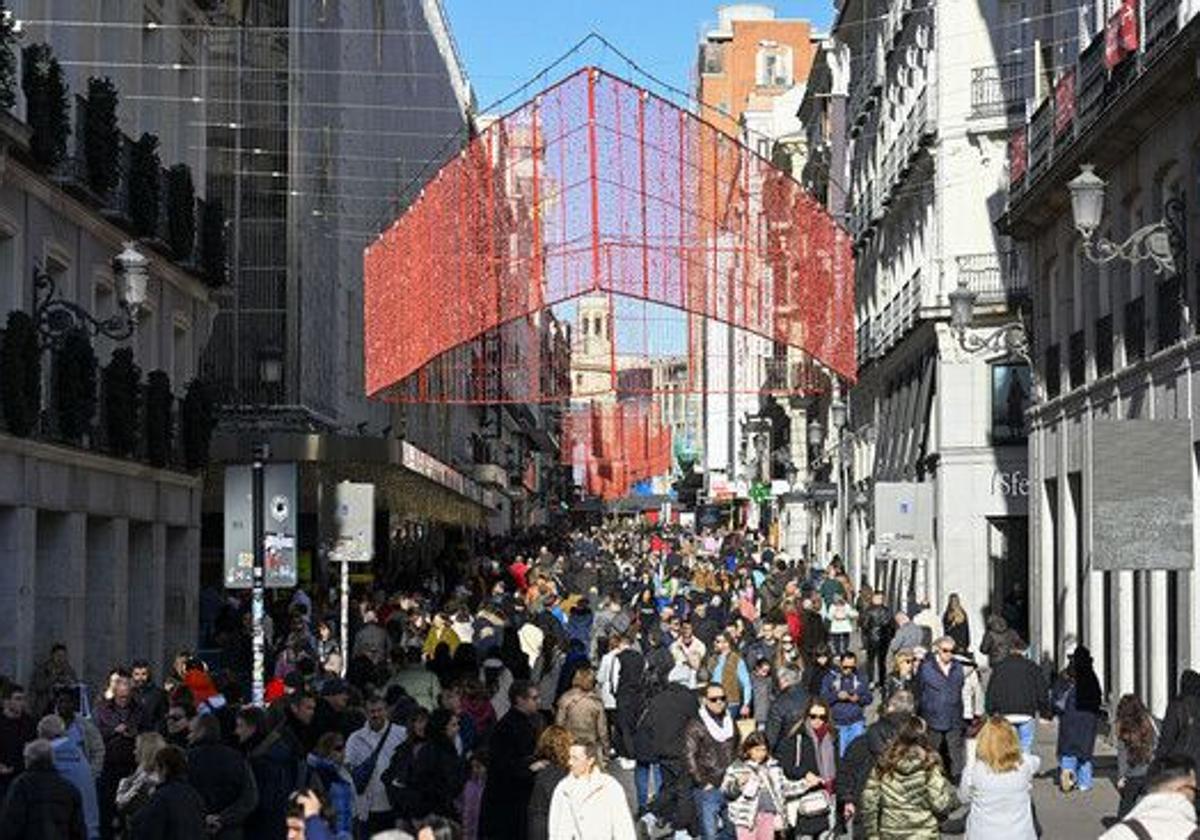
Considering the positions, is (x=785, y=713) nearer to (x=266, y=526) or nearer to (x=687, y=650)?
(x=687, y=650)

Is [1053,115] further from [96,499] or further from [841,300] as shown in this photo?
[96,499]

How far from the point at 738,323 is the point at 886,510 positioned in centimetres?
721

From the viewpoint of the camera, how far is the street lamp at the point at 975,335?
3341 centimetres

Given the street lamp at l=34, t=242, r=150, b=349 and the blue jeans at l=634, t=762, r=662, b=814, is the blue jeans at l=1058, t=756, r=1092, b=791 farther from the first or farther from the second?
the street lamp at l=34, t=242, r=150, b=349

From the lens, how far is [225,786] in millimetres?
14391

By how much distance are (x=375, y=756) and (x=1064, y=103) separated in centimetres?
1931

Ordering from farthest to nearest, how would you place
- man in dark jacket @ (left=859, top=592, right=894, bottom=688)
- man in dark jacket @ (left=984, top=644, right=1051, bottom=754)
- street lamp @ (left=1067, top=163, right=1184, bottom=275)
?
man in dark jacket @ (left=859, top=592, right=894, bottom=688)
man in dark jacket @ (left=984, top=644, right=1051, bottom=754)
street lamp @ (left=1067, top=163, right=1184, bottom=275)

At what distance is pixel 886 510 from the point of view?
108ft

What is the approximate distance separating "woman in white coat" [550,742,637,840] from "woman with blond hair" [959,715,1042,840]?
71.5 inches

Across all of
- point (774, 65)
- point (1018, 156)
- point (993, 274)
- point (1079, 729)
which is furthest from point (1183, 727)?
point (774, 65)

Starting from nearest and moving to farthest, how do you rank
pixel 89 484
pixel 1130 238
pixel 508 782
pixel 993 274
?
pixel 508 782, pixel 1130 238, pixel 89 484, pixel 993 274

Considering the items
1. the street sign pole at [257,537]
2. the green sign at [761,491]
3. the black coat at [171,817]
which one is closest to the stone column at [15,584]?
the street sign pole at [257,537]

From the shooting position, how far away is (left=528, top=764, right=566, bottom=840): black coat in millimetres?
14602

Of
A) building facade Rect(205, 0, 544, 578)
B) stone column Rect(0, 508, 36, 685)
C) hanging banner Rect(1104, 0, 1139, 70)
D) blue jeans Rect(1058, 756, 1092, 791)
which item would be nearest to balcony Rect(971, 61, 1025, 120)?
building facade Rect(205, 0, 544, 578)
